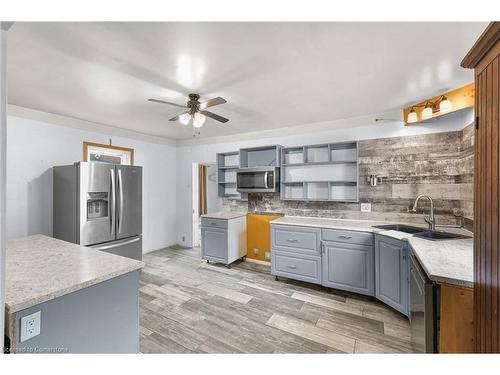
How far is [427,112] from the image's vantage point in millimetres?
2498

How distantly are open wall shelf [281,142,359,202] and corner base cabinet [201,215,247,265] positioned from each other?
3.27ft

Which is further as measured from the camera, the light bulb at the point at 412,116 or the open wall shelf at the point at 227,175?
the open wall shelf at the point at 227,175

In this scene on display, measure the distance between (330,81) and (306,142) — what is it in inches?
62.9

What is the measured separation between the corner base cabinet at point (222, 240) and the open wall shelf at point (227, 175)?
62 centimetres

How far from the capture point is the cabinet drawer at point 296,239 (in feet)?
9.48

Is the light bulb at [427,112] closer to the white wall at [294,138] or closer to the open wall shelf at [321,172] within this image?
the white wall at [294,138]

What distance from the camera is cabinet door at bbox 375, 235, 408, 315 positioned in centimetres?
214

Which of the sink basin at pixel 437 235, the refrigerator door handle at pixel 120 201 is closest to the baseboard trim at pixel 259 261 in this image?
the refrigerator door handle at pixel 120 201

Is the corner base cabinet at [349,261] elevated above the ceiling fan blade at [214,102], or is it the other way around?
the ceiling fan blade at [214,102]

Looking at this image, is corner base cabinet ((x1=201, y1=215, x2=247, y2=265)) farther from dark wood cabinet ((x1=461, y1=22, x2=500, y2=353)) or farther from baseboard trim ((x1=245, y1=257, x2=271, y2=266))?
dark wood cabinet ((x1=461, y1=22, x2=500, y2=353))

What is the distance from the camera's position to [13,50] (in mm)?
1605

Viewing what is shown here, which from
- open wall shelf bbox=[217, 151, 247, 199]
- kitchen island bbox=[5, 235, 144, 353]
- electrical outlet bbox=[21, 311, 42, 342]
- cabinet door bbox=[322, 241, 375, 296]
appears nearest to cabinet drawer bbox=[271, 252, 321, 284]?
cabinet door bbox=[322, 241, 375, 296]

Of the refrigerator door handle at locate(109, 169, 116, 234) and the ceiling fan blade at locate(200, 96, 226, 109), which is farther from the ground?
the ceiling fan blade at locate(200, 96, 226, 109)
